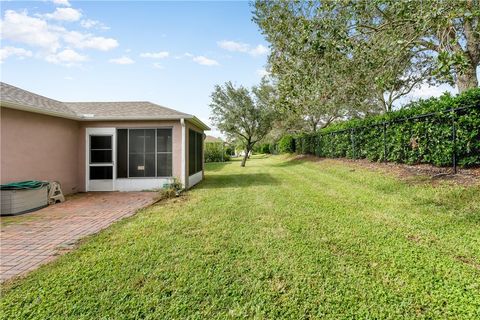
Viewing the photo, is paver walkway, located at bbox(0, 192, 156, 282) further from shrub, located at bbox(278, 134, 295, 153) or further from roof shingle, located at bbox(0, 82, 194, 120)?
shrub, located at bbox(278, 134, 295, 153)

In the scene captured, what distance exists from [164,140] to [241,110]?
9.86 meters

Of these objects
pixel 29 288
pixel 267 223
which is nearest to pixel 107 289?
pixel 29 288

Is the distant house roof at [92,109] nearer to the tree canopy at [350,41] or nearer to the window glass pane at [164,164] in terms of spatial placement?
the window glass pane at [164,164]

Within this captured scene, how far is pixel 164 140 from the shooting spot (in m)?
8.87

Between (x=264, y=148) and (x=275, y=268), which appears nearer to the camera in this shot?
(x=275, y=268)

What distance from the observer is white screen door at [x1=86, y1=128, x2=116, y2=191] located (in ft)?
28.9

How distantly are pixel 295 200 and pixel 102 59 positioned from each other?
9054mm

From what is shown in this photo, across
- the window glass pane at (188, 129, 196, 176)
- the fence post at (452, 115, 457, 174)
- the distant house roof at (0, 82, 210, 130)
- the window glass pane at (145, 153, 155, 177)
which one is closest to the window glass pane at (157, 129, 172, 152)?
the window glass pane at (145, 153, 155, 177)

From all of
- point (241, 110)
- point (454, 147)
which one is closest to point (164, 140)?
point (454, 147)

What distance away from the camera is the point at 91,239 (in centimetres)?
404

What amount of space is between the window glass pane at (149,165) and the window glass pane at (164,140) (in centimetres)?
40

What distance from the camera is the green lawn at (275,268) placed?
2.23 m

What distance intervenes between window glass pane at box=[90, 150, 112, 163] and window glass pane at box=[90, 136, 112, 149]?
0.63 feet

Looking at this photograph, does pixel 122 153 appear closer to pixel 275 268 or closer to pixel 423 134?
pixel 275 268
